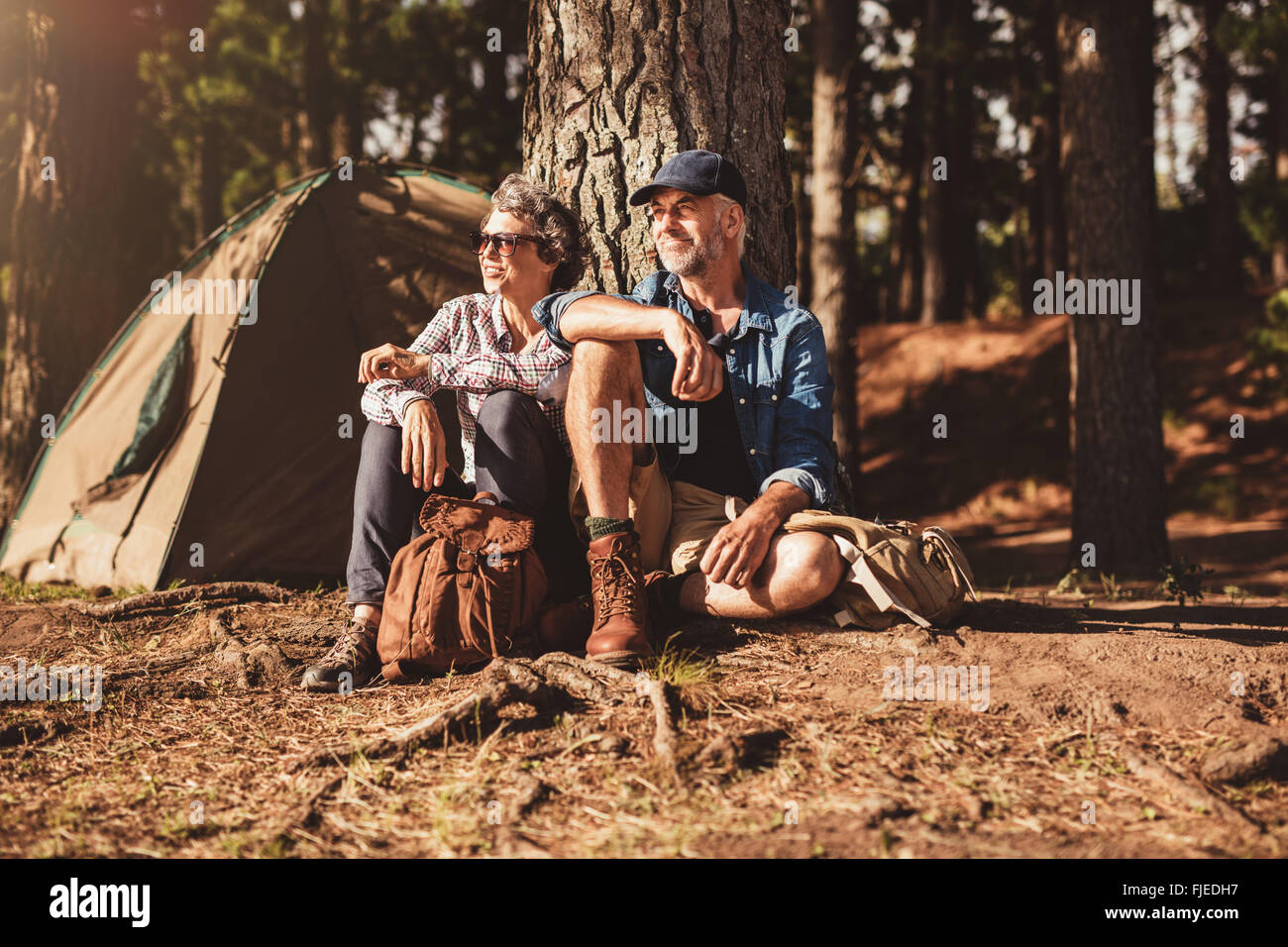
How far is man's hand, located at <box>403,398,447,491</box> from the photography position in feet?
10.1

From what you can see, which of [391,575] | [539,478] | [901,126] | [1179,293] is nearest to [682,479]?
[539,478]

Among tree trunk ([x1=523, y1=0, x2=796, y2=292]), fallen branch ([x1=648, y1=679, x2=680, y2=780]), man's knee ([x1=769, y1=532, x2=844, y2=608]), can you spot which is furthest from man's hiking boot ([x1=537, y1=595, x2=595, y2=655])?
tree trunk ([x1=523, y1=0, x2=796, y2=292])

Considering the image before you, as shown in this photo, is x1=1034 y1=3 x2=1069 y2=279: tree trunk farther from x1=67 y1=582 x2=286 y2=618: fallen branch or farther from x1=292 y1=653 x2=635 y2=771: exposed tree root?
x1=292 y1=653 x2=635 y2=771: exposed tree root

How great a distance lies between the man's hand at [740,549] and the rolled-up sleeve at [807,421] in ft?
0.59

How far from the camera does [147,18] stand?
725 centimetres

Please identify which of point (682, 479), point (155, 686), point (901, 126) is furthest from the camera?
point (901, 126)

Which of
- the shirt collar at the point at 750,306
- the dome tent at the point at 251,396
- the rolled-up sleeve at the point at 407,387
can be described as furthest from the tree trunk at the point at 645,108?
the dome tent at the point at 251,396

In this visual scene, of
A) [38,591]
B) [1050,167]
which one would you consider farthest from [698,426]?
[1050,167]

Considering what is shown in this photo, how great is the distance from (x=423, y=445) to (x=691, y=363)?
85 centimetres

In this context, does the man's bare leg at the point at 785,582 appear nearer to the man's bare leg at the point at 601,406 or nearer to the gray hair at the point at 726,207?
the man's bare leg at the point at 601,406

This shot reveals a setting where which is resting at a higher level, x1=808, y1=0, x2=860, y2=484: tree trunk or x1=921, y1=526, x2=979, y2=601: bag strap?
x1=808, y1=0, x2=860, y2=484: tree trunk

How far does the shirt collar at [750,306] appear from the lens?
3.37 m

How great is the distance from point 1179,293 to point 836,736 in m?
17.9

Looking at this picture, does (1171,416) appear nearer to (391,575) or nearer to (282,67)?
(391,575)
